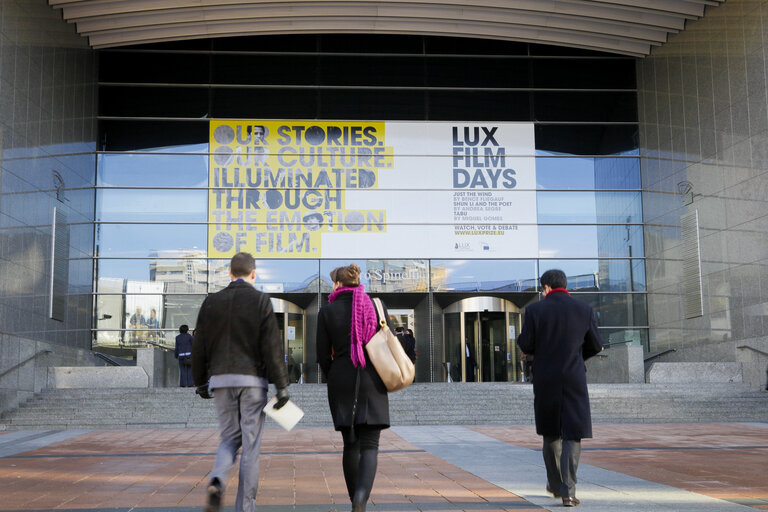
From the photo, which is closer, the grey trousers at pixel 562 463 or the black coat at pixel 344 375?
the black coat at pixel 344 375

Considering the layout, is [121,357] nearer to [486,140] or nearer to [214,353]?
[486,140]

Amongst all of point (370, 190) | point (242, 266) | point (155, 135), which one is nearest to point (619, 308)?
point (370, 190)

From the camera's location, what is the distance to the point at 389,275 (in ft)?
87.0

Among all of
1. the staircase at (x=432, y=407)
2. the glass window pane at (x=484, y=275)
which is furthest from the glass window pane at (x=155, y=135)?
the staircase at (x=432, y=407)

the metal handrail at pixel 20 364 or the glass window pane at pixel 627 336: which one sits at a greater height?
the glass window pane at pixel 627 336

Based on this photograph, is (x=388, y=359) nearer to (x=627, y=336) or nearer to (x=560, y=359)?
(x=560, y=359)

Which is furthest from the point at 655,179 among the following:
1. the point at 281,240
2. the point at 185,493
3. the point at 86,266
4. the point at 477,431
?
the point at 185,493

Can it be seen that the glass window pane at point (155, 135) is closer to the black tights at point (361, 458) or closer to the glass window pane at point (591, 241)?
the glass window pane at point (591, 241)

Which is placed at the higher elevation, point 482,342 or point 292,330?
point 292,330

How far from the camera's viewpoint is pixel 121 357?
83.6 feet

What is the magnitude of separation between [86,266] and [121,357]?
2.78 metres

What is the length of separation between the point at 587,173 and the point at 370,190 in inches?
264

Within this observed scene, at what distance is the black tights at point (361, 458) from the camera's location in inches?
209

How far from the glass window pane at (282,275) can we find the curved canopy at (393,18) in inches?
262
